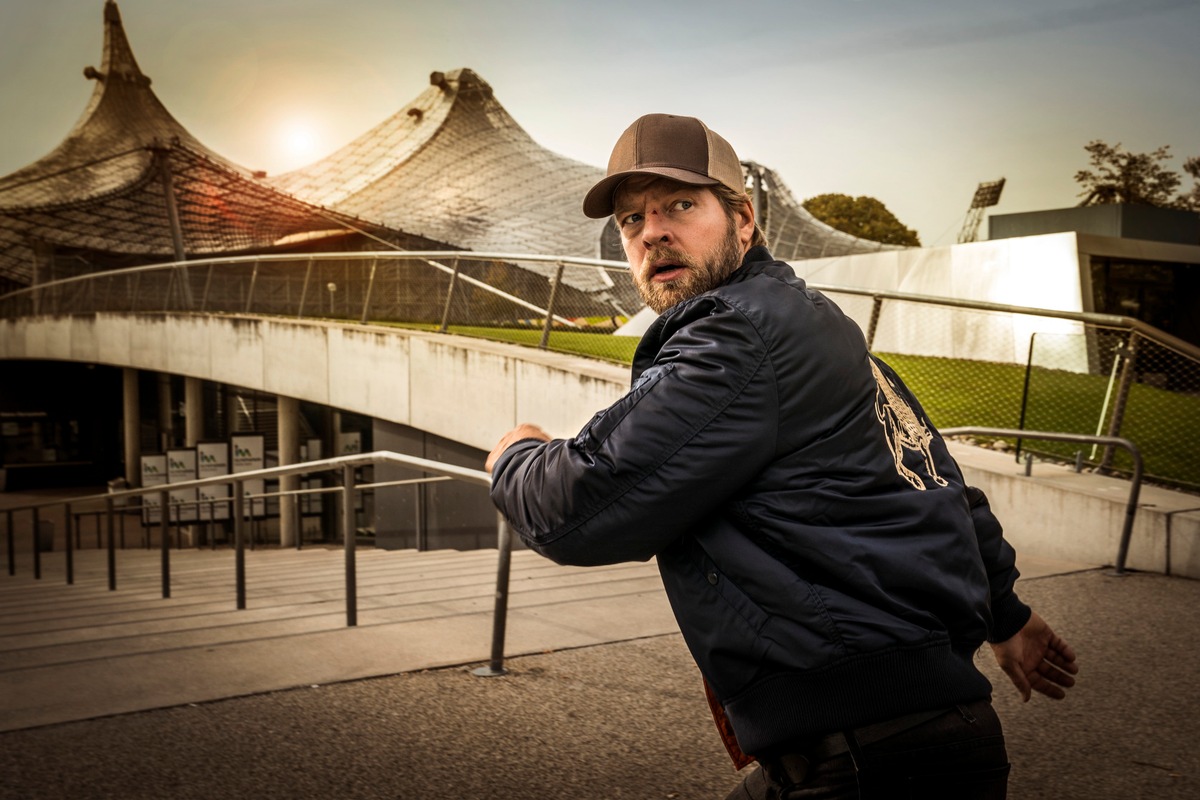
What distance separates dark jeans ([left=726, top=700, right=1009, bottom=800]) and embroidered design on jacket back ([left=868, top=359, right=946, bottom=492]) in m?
0.37

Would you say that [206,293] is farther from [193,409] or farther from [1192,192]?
[1192,192]

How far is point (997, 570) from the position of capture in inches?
74.7

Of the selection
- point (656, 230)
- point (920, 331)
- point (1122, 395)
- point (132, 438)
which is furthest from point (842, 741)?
point (132, 438)

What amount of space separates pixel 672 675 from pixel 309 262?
538 inches

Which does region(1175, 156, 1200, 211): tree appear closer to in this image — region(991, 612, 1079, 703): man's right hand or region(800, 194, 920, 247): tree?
region(800, 194, 920, 247): tree

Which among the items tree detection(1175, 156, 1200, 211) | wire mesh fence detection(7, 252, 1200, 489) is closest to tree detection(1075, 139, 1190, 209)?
tree detection(1175, 156, 1200, 211)

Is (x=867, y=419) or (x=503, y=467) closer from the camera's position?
(x=867, y=419)

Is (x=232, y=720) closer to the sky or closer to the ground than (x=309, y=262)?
closer to the ground

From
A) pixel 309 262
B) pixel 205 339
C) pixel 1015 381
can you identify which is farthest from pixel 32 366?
pixel 1015 381

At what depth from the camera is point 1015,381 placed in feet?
29.2

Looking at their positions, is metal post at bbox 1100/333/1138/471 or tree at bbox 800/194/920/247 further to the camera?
tree at bbox 800/194/920/247

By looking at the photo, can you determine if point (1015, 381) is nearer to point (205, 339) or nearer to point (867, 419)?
point (867, 419)

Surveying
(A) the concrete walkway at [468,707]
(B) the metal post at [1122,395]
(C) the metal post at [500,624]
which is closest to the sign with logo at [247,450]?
(A) the concrete walkway at [468,707]

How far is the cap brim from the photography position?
166 centimetres
